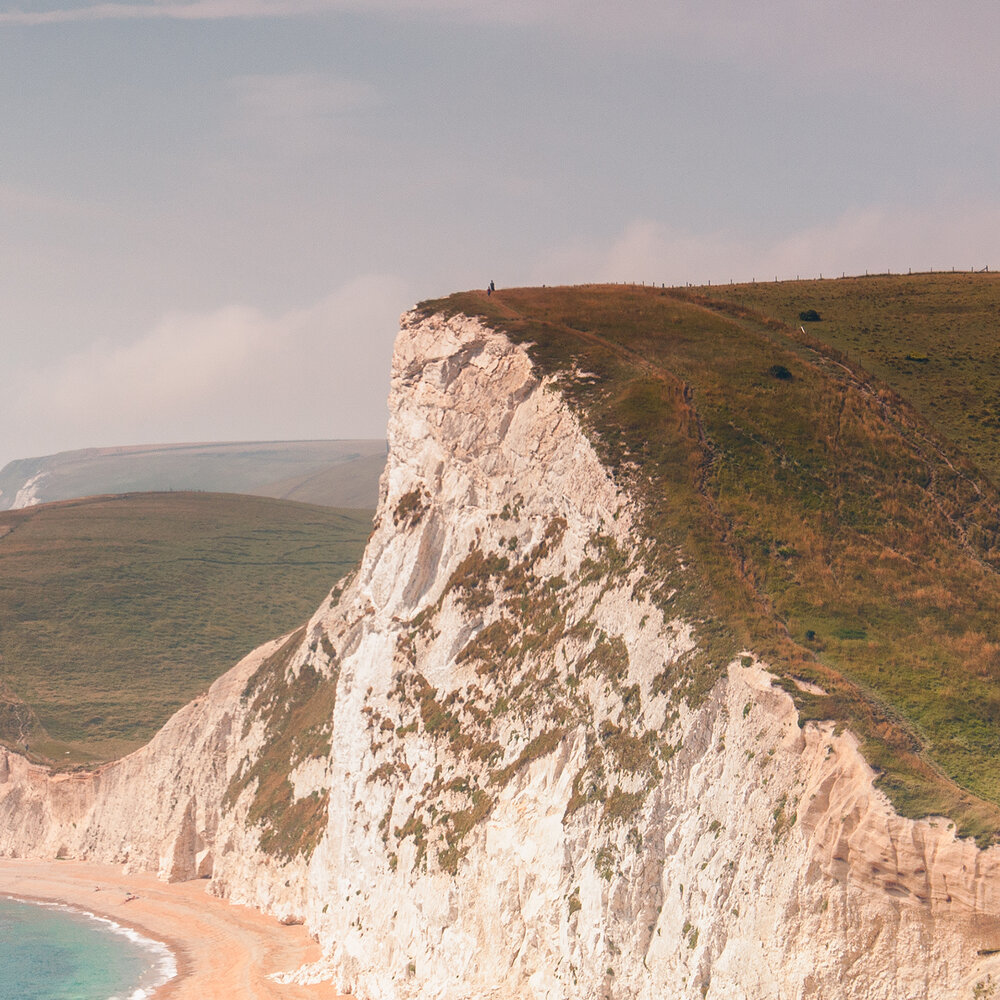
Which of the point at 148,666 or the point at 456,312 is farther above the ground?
the point at 456,312

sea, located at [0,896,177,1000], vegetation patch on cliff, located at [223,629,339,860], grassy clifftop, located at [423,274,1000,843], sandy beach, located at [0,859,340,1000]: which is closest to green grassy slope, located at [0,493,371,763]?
sandy beach, located at [0,859,340,1000]

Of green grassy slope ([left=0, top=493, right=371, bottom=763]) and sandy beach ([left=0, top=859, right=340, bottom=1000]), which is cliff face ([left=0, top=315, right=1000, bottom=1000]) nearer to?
sandy beach ([left=0, top=859, right=340, bottom=1000])

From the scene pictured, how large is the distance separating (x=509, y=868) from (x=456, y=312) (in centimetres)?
3561

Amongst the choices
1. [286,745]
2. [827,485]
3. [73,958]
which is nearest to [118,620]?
[286,745]

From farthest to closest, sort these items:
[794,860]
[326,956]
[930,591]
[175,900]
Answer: [175,900], [326,956], [930,591], [794,860]

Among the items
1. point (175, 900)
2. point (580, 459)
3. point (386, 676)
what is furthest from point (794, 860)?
point (175, 900)

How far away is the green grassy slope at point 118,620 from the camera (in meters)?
127

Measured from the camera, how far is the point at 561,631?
54.4 m

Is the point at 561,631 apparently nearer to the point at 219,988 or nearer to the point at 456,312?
the point at 456,312

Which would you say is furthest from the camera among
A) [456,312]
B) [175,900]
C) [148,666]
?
[148,666]

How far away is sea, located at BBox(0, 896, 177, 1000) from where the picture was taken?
7119cm

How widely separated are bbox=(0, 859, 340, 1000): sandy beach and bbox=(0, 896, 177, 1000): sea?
1.17 m

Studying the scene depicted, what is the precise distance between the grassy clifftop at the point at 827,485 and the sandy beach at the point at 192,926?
103 feet

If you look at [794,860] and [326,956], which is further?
[326,956]
